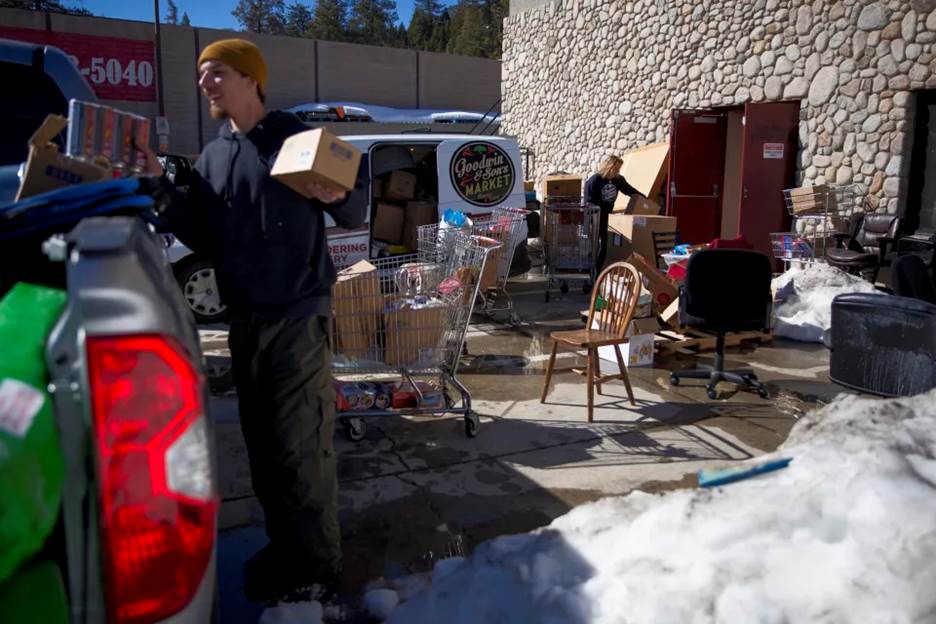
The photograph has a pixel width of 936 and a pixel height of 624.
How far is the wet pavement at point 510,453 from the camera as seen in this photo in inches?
140

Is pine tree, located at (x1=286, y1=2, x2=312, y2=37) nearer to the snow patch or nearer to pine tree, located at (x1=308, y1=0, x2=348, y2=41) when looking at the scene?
pine tree, located at (x1=308, y1=0, x2=348, y2=41)

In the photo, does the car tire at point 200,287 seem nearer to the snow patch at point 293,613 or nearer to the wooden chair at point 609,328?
the wooden chair at point 609,328

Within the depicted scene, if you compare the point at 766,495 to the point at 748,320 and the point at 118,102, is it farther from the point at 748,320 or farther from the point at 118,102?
the point at 118,102

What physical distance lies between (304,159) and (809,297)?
7.06 m

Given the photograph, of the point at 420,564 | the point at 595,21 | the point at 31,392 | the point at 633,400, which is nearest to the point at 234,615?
the point at 420,564

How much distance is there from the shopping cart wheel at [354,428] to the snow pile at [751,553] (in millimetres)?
1963

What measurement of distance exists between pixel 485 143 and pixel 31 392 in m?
7.81

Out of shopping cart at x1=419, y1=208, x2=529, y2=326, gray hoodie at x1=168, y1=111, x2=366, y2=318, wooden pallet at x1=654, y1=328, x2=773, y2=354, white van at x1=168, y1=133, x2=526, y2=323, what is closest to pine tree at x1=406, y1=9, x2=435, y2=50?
white van at x1=168, y1=133, x2=526, y2=323

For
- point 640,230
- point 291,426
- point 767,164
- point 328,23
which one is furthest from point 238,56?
point 328,23

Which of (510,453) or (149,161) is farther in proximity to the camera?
(510,453)

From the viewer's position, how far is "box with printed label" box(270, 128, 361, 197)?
2420 mm

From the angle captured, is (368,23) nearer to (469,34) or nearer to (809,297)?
(469,34)

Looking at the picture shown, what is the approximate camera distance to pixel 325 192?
261 centimetres

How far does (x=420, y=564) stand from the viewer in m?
3.32
